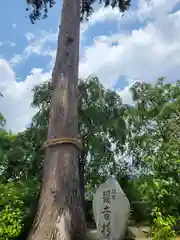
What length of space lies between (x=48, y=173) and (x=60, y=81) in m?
1.46

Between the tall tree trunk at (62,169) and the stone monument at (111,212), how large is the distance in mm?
226

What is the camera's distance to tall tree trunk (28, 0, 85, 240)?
13.0ft

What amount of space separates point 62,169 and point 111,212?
0.78 m

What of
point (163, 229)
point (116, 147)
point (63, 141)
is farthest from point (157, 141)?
point (163, 229)

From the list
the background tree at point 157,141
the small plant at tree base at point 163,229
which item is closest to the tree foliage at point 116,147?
the background tree at point 157,141

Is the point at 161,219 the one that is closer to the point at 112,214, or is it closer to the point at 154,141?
the point at 112,214

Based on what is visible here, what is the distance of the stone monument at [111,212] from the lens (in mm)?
4113

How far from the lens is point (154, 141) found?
23.8ft

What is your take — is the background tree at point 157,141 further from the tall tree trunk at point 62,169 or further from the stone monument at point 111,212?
the tall tree trunk at point 62,169

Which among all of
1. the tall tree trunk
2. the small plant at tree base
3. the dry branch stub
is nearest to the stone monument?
the tall tree trunk

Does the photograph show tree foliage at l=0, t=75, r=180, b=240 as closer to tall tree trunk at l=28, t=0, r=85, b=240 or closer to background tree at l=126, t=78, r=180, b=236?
background tree at l=126, t=78, r=180, b=236

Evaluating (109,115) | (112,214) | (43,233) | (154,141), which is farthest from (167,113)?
(43,233)

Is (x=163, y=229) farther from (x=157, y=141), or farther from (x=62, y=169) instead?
(x=157, y=141)

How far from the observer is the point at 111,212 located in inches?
166
